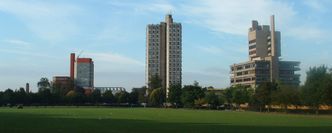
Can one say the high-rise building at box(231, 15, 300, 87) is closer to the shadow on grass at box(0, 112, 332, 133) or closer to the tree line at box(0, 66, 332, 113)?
the tree line at box(0, 66, 332, 113)

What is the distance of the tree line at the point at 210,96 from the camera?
7975 centimetres

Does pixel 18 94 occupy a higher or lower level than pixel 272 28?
lower

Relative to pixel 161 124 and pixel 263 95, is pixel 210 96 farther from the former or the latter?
pixel 161 124

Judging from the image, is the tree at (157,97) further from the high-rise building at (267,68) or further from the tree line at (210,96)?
the high-rise building at (267,68)

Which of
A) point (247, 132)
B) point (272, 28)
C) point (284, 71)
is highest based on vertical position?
point (272, 28)

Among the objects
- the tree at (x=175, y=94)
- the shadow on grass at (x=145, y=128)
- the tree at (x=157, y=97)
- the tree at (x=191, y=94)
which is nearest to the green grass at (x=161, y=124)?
the shadow on grass at (x=145, y=128)

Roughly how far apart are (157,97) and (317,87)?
10518cm

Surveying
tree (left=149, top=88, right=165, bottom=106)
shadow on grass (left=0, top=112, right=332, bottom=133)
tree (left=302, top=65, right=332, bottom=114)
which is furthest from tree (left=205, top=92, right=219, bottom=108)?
shadow on grass (left=0, top=112, right=332, bottom=133)

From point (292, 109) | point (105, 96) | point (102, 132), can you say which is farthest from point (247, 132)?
point (105, 96)

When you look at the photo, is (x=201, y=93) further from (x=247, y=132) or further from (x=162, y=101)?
(x=247, y=132)

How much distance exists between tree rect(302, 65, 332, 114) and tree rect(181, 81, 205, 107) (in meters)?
68.1

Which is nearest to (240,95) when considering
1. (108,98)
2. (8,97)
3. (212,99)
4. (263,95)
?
(212,99)

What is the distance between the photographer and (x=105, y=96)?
626ft

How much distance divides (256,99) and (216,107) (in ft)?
108
